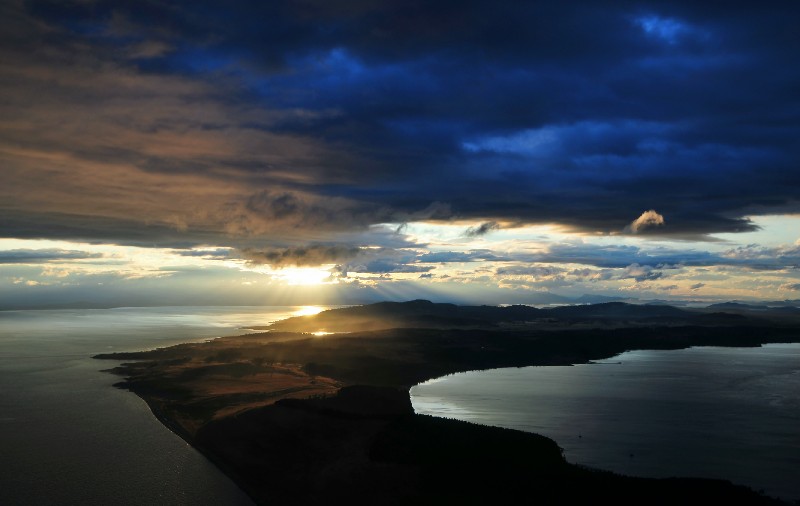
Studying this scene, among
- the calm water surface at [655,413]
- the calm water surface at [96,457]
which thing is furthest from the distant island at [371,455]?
the calm water surface at [655,413]

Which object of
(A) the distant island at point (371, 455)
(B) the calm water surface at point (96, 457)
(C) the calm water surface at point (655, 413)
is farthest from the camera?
(C) the calm water surface at point (655, 413)

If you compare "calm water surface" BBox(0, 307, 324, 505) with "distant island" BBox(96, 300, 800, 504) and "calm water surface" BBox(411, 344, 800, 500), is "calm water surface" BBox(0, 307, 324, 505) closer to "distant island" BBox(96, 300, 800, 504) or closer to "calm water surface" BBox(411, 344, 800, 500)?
"distant island" BBox(96, 300, 800, 504)

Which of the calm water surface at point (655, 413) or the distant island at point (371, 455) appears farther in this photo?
the calm water surface at point (655, 413)

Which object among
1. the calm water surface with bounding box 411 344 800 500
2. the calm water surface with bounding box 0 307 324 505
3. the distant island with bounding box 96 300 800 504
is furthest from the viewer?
the calm water surface with bounding box 411 344 800 500

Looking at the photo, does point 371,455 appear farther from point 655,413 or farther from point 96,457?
point 655,413

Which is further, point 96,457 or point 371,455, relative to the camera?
point 96,457

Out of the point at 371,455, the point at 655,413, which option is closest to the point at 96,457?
the point at 371,455

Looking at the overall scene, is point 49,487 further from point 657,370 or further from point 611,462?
point 657,370

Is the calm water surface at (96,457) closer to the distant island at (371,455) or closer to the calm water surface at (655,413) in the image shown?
the distant island at (371,455)

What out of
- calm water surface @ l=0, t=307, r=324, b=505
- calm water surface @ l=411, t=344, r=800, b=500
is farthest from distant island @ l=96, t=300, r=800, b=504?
calm water surface @ l=411, t=344, r=800, b=500

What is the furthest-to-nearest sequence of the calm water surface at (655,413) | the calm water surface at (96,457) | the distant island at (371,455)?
the calm water surface at (655,413), the calm water surface at (96,457), the distant island at (371,455)
